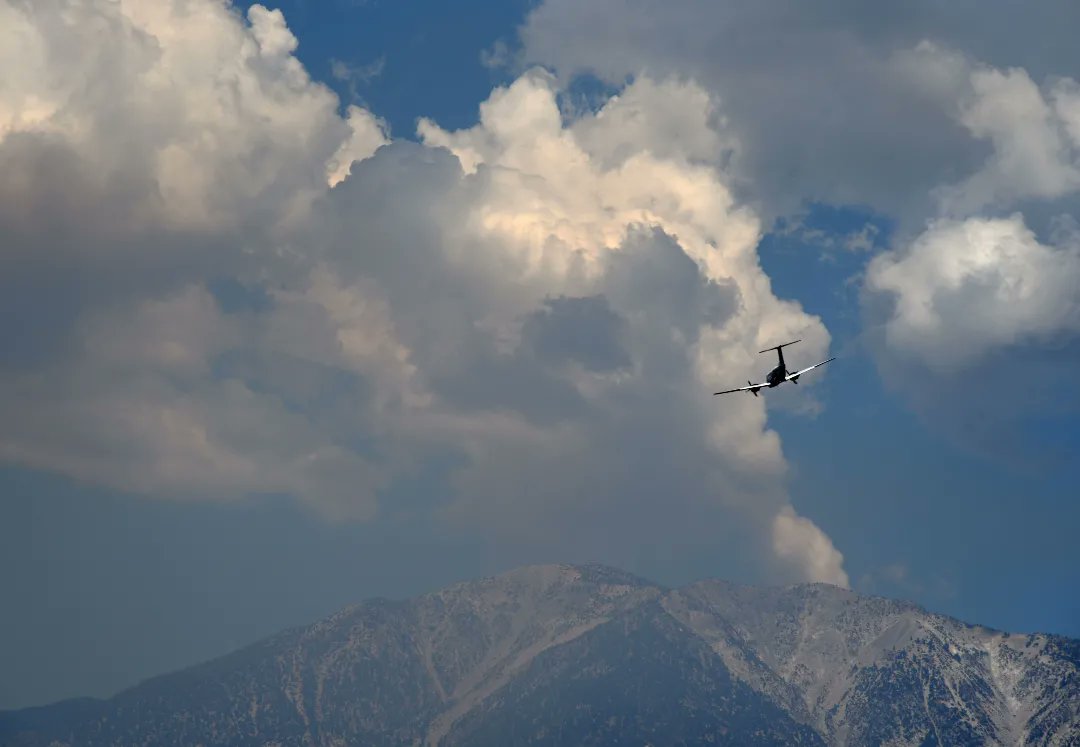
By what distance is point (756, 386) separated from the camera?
558ft

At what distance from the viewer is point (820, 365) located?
6521 inches

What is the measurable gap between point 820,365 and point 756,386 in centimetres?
949
